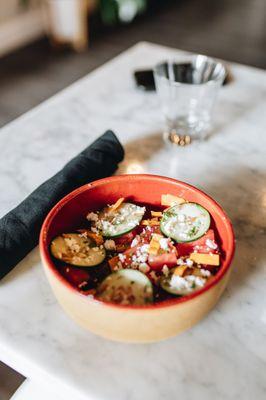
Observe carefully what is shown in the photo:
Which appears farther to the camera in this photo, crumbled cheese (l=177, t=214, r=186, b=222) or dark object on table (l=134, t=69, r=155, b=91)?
dark object on table (l=134, t=69, r=155, b=91)

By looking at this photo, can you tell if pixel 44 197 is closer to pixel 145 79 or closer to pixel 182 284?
pixel 182 284

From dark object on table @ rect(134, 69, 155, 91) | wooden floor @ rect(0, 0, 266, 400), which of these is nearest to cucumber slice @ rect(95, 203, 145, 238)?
dark object on table @ rect(134, 69, 155, 91)

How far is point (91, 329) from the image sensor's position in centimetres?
66

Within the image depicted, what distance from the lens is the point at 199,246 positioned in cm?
76

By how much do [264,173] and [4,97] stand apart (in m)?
2.27

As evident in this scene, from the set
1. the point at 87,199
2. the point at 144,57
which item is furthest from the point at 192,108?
the point at 87,199

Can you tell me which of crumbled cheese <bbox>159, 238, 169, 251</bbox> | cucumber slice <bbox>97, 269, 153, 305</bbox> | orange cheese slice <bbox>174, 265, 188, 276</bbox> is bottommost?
orange cheese slice <bbox>174, 265, 188, 276</bbox>

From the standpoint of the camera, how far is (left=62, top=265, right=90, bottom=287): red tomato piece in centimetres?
71

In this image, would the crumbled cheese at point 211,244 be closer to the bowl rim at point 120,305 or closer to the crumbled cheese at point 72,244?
the bowl rim at point 120,305

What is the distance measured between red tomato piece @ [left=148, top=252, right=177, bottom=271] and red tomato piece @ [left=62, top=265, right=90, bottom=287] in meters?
0.10

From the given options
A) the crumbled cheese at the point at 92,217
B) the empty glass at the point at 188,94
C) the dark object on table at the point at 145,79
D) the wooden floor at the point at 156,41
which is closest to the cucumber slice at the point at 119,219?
the crumbled cheese at the point at 92,217

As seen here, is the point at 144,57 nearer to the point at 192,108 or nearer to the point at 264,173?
the point at 192,108

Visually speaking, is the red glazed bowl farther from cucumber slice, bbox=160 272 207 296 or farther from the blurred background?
the blurred background

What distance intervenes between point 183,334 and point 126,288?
0.12 metres
